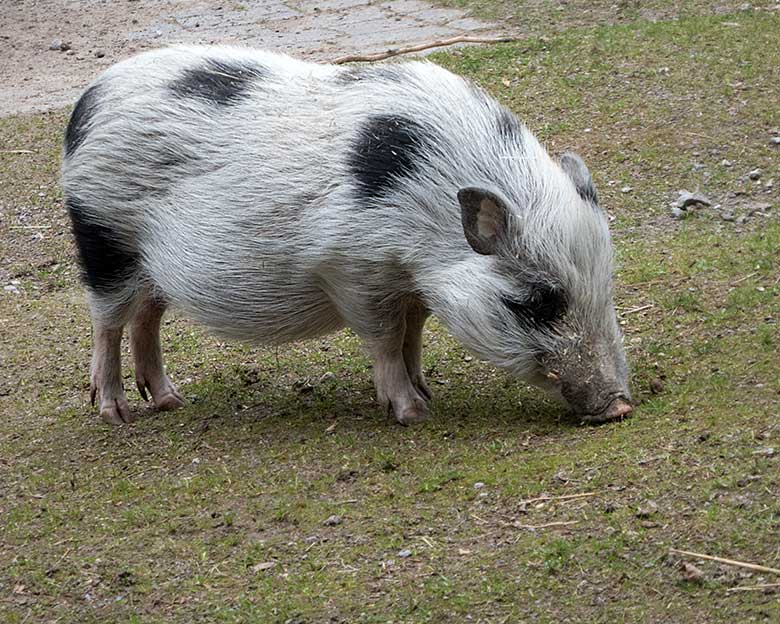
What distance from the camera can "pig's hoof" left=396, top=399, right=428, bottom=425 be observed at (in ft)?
19.1

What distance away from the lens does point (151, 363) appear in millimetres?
6602

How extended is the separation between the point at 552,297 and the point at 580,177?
0.65 meters

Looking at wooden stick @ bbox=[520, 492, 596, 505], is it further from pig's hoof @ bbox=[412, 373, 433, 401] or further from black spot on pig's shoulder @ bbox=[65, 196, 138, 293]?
black spot on pig's shoulder @ bbox=[65, 196, 138, 293]

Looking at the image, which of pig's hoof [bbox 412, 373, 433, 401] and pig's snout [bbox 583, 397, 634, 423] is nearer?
pig's snout [bbox 583, 397, 634, 423]

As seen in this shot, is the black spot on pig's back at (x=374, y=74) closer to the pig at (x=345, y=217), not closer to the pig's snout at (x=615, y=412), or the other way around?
the pig at (x=345, y=217)

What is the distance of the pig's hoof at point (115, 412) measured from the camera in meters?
6.43

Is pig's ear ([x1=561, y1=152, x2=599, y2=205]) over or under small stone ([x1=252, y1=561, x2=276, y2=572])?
over

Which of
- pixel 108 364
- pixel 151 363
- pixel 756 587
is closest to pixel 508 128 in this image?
pixel 151 363

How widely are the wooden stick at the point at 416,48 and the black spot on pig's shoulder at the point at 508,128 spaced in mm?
5331

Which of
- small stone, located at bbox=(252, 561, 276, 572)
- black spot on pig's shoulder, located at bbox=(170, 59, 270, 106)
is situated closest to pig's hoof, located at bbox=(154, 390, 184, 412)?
black spot on pig's shoulder, located at bbox=(170, 59, 270, 106)

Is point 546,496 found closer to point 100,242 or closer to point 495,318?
point 495,318

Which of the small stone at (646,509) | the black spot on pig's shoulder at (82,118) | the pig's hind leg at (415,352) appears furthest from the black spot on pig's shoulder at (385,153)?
the small stone at (646,509)

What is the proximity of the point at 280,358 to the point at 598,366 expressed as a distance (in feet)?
7.31

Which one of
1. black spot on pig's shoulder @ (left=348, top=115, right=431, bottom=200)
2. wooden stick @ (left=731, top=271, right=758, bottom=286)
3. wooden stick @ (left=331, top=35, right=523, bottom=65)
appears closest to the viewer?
black spot on pig's shoulder @ (left=348, top=115, right=431, bottom=200)
